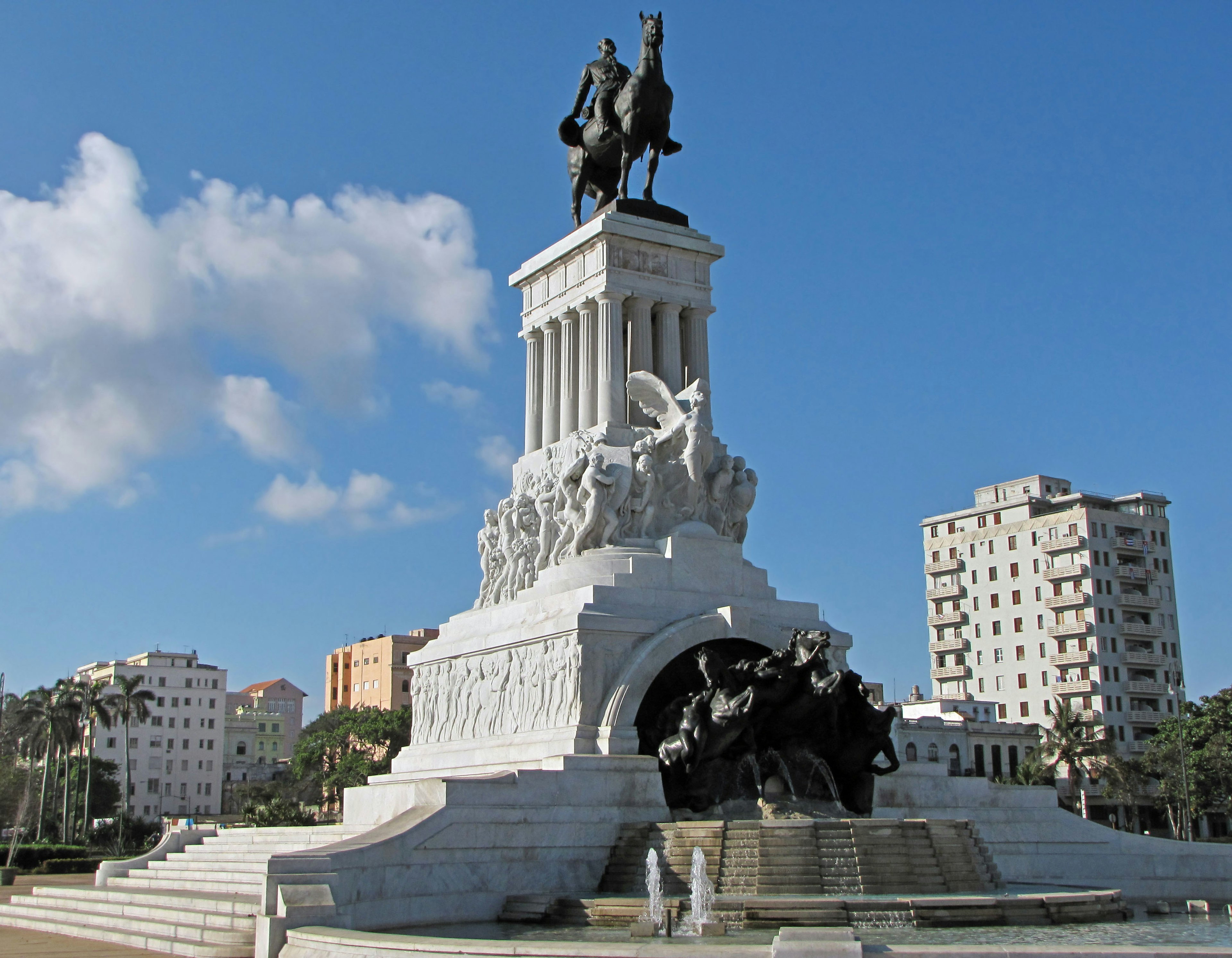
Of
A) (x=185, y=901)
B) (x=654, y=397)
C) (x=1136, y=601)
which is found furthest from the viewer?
(x=1136, y=601)

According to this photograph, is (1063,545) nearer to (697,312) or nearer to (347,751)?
(347,751)

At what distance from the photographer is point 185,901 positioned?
68.8 ft

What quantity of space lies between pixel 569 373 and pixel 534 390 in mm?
1701

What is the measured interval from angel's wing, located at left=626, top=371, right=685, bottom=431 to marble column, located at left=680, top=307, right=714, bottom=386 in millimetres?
1812

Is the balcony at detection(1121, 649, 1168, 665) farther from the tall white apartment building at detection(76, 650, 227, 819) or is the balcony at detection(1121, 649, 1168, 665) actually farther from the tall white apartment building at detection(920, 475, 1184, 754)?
the tall white apartment building at detection(76, 650, 227, 819)

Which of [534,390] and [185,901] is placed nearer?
[185,901]

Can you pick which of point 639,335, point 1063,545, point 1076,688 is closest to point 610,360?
point 639,335

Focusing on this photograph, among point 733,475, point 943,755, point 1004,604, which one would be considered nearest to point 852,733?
point 733,475

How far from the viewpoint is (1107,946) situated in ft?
44.1

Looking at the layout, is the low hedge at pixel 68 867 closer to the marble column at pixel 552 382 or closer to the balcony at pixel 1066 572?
the marble column at pixel 552 382

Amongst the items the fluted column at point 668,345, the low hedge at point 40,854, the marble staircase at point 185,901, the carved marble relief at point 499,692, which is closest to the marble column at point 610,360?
the fluted column at point 668,345

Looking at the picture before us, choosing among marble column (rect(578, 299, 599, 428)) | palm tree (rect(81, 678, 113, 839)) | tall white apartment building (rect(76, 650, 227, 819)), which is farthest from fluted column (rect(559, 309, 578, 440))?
tall white apartment building (rect(76, 650, 227, 819))

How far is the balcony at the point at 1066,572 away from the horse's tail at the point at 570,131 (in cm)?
5609

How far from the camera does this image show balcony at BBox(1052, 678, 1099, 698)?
79.1 metres
